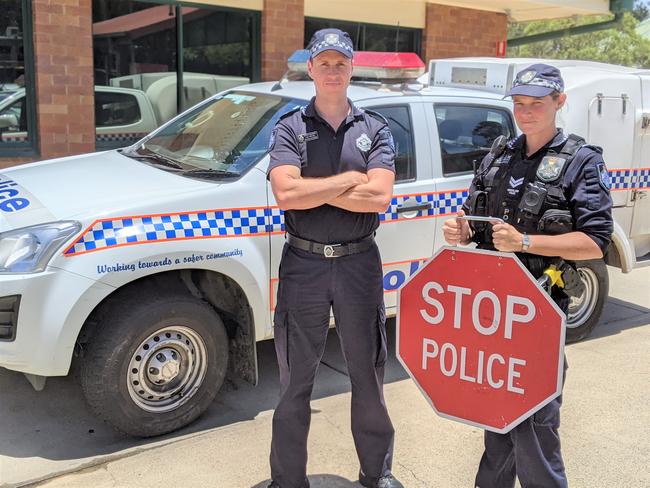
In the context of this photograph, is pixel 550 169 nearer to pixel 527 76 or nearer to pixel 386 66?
pixel 527 76

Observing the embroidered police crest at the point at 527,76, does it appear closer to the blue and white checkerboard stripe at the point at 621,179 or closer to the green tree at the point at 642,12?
the blue and white checkerboard stripe at the point at 621,179

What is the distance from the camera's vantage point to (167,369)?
3713 mm

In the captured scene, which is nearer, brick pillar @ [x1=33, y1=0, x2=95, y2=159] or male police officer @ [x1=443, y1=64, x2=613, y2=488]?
male police officer @ [x1=443, y1=64, x2=613, y2=488]

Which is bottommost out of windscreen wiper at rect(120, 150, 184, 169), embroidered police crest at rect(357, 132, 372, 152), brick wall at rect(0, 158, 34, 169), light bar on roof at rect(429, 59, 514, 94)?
brick wall at rect(0, 158, 34, 169)

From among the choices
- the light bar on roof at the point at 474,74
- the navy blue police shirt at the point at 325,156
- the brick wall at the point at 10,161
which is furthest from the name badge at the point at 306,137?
the brick wall at the point at 10,161

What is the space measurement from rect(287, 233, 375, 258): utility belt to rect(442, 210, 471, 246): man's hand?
0.37 meters

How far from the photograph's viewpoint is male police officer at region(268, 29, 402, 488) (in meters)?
2.90

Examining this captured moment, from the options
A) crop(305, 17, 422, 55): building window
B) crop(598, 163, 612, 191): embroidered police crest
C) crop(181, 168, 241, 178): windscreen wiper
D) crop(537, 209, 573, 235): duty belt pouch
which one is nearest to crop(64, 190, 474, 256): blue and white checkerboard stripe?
crop(181, 168, 241, 178): windscreen wiper

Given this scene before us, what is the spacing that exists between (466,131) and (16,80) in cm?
500

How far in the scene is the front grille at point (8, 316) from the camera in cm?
332

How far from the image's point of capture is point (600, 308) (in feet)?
17.8

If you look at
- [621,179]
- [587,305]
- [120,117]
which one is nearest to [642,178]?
[621,179]

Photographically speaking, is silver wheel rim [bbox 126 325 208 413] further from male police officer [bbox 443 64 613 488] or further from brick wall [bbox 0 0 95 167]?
brick wall [bbox 0 0 95 167]

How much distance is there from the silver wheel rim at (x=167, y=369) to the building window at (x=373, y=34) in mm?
7014
